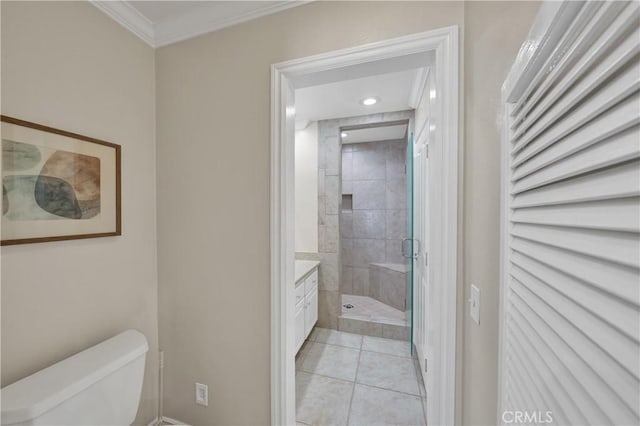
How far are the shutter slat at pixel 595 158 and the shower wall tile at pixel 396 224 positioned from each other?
3566 mm

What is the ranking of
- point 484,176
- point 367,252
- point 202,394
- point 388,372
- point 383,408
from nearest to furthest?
point 484,176 < point 202,394 < point 383,408 < point 388,372 < point 367,252

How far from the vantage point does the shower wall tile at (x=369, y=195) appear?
4.08 meters

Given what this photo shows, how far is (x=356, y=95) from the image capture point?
226cm

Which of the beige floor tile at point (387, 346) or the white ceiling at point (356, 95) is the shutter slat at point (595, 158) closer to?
the white ceiling at point (356, 95)

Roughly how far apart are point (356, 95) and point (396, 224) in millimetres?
2330

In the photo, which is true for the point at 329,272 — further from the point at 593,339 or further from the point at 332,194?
the point at 593,339

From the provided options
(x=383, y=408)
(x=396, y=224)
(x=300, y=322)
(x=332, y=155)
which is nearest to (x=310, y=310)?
(x=300, y=322)

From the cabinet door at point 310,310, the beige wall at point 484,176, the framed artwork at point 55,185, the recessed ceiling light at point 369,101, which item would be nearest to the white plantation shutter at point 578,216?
the beige wall at point 484,176

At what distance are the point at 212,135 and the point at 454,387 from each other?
5.55 ft

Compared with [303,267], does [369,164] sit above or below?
above

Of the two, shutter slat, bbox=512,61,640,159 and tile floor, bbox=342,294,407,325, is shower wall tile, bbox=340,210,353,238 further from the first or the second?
shutter slat, bbox=512,61,640,159

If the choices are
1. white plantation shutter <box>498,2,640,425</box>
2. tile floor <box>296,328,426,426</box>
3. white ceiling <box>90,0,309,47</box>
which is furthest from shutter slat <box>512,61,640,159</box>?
tile floor <box>296,328,426,426</box>

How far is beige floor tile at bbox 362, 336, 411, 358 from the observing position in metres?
2.47

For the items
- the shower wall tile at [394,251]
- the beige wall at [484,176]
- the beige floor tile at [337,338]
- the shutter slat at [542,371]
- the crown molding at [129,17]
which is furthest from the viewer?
the shower wall tile at [394,251]
